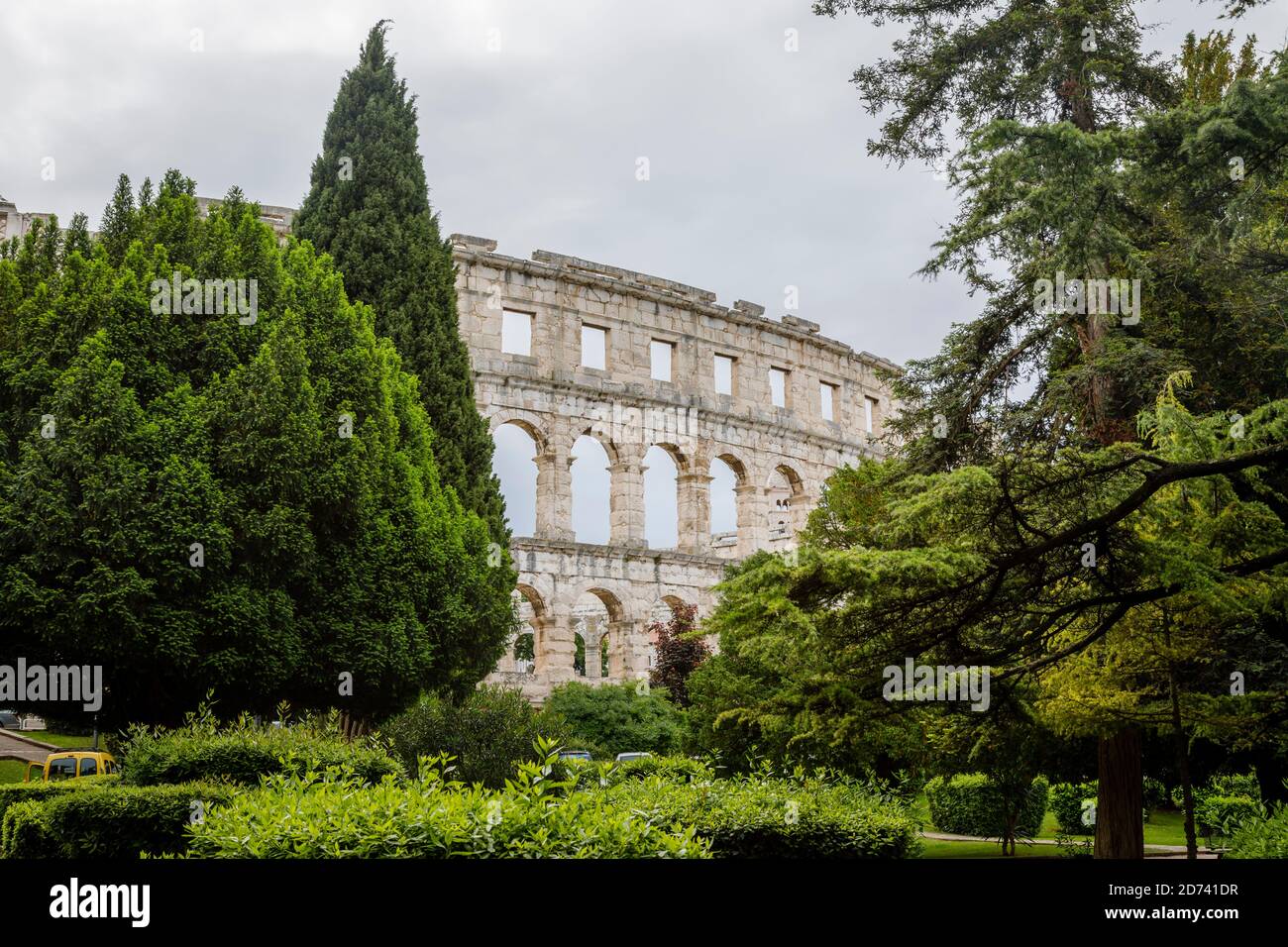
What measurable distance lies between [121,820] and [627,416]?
26603 mm

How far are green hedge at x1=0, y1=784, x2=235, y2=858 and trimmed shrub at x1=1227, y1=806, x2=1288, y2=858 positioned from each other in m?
8.11

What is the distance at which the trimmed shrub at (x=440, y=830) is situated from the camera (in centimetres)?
612

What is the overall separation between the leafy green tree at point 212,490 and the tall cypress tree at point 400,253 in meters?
4.07

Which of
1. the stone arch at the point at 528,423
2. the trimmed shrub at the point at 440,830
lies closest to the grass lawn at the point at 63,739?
the stone arch at the point at 528,423

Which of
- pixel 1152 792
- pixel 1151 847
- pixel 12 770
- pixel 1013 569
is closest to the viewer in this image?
pixel 1013 569

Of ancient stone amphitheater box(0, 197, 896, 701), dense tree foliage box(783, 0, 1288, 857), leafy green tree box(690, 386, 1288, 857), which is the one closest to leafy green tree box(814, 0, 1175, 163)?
dense tree foliage box(783, 0, 1288, 857)

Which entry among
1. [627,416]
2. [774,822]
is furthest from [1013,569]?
[627,416]

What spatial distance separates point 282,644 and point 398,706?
3252 millimetres

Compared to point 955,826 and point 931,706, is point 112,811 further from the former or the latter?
point 955,826

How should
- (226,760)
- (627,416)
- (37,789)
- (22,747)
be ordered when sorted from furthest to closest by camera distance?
(627,416), (22,747), (37,789), (226,760)

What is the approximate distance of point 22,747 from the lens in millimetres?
28828

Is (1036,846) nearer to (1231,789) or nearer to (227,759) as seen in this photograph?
(1231,789)

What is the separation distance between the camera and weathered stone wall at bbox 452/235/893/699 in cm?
3381

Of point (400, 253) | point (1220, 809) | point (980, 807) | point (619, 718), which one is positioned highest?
point (400, 253)
